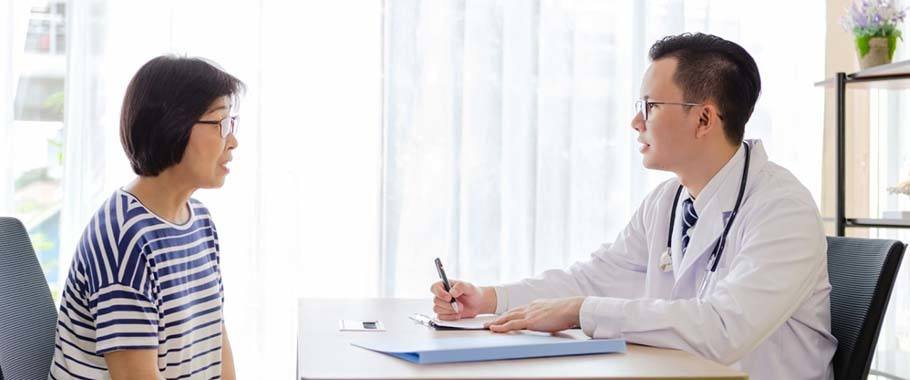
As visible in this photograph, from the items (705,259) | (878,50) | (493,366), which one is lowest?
(493,366)

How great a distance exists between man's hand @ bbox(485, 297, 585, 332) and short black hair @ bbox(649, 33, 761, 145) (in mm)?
524

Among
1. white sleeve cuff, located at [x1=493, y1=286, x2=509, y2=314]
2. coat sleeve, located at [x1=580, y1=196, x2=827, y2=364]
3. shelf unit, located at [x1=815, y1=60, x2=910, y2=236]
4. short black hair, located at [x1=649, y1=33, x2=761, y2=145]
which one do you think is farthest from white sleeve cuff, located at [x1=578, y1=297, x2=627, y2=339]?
shelf unit, located at [x1=815, y1=60, x2=910, y2=236]

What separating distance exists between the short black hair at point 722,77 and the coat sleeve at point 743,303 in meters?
0.26

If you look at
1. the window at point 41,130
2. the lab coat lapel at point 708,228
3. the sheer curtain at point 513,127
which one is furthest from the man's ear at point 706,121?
the window at point 41,130

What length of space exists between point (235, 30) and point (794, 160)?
2076 millimetres

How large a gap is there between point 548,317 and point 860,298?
1.83 ft

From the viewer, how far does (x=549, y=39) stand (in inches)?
126

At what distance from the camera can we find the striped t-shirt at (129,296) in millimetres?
1397

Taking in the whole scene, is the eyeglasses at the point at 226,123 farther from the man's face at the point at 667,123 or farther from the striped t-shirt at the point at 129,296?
the man's face at the point at 667,123

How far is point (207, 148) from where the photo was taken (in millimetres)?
1609

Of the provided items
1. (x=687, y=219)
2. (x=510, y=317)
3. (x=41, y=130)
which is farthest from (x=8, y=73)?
(x=687, y=219)

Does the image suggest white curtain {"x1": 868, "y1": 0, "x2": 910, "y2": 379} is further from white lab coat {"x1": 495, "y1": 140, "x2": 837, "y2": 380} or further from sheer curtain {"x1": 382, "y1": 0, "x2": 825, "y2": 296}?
white lab coat {"x1": 495, "y1": 140, "x2": 837, "y2": 380}

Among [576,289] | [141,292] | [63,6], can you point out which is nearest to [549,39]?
[576,289]

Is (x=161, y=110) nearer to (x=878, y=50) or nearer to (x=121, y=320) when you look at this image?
(x=121, y=320)
